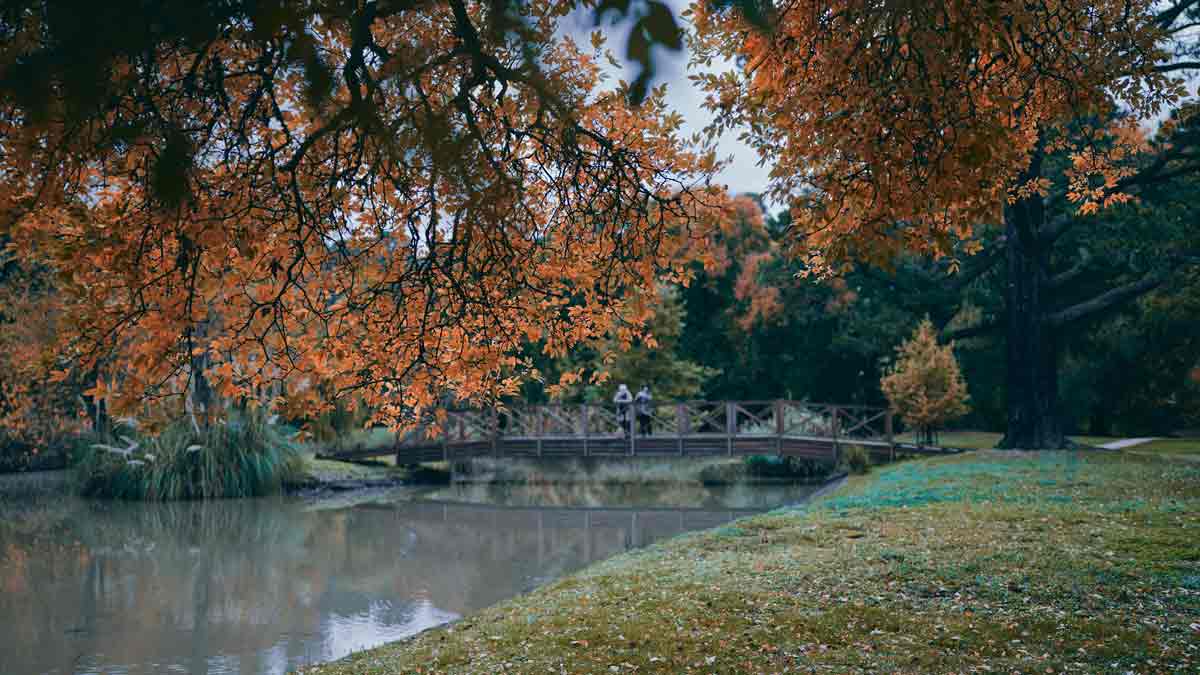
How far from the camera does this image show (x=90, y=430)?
21.6 m

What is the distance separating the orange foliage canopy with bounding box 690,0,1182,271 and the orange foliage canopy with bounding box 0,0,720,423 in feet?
2.13

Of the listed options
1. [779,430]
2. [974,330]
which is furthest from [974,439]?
[779,430]

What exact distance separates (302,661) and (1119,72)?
770 cm

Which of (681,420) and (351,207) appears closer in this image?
(351,207)

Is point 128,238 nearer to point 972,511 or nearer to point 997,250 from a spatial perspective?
point 972,511

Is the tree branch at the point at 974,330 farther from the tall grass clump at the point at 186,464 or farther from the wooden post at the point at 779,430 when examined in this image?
the tall grass clump at the point at 186,464

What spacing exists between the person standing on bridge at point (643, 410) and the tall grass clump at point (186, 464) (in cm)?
919

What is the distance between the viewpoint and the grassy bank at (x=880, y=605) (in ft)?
15.6

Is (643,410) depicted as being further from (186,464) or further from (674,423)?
(186,464)

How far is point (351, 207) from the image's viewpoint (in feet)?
18.8

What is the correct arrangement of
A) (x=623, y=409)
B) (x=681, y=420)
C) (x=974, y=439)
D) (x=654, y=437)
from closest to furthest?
(x=681, y=420) < (x=654, y=437) < (x=623, y=409) < (x=974, y=439)

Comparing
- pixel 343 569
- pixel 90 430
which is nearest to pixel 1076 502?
pixel 343 569

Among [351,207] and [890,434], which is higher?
[351,207]

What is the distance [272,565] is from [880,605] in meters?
9.62
